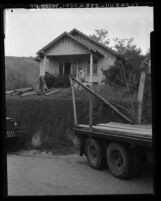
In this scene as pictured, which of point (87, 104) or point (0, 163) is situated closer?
point (0, 163)

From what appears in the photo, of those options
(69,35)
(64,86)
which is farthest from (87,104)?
(69,35)

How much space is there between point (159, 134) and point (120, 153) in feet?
11.6

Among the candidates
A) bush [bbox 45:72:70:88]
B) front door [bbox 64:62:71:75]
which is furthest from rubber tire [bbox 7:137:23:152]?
front door [bbox 64:62:71:75]

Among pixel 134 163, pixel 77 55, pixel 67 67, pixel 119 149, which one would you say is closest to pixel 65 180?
pixel 119 149

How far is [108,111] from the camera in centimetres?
1066

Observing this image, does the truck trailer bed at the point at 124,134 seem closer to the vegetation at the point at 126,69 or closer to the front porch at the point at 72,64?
the vegetation at the point at 126,69

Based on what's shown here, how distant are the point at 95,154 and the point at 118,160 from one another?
998 mm

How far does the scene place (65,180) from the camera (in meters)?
6.47

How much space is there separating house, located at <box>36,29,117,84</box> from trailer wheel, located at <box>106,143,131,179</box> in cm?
1498

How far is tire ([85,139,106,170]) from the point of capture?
7.13m

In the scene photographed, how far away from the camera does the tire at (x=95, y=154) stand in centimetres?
713

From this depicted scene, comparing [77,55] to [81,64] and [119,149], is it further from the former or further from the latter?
[119,149]

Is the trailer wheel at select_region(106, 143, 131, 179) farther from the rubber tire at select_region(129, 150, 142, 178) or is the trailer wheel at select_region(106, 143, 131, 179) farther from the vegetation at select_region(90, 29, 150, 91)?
the vegetation at select_region(90, 29, 150, 91)

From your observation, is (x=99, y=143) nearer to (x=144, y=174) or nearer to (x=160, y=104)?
(x=144, y=174)
